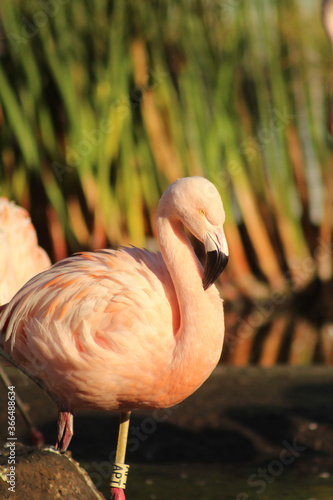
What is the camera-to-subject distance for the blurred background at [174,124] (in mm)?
7320

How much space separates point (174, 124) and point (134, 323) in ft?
18.4

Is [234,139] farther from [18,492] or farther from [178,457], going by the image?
[18,492]

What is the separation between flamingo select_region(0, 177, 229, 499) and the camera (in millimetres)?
2551

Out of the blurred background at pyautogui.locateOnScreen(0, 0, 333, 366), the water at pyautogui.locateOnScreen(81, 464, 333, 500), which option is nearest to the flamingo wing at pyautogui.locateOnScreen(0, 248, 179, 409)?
the water at pyautogui.locateOnScreen(81, 464, 333, 500)

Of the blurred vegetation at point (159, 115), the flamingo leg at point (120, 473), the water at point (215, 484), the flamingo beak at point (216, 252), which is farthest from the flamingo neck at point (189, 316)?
the blurred vegetation at point (159, 115)

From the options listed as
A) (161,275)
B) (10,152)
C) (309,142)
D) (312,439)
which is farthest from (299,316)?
(161,275)

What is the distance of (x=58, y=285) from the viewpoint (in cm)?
273

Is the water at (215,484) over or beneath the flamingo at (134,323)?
beneath

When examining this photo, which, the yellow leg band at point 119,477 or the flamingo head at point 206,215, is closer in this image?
the flamingo head at point 206,215

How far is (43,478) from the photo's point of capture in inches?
100

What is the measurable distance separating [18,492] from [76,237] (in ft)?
18.4

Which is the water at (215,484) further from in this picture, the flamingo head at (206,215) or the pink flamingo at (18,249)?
the flamingo head at (206,215)

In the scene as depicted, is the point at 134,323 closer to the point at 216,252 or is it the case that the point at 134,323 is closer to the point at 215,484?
the point at 216,252

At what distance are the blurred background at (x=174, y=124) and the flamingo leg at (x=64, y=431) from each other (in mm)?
4139
